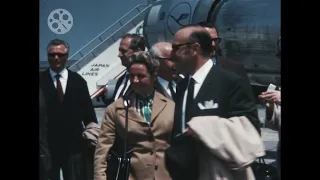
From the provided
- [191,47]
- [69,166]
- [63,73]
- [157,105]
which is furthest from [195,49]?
[69,166]

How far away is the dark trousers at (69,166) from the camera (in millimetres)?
5590

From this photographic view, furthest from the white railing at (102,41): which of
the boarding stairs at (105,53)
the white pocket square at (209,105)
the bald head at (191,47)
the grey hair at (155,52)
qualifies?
the white pocket square at (209,105)

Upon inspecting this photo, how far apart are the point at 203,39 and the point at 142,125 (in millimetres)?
825

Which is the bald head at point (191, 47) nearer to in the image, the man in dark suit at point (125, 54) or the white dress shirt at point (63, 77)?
the man in dark suit at point (125, 54)

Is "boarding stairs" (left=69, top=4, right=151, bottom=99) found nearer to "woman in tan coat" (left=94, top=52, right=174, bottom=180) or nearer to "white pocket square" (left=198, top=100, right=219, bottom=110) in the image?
"woman in tan coat" (left=94, top=52, right=174, bottom=180)

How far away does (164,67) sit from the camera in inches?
217

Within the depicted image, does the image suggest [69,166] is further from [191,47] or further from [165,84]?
[191,47]
